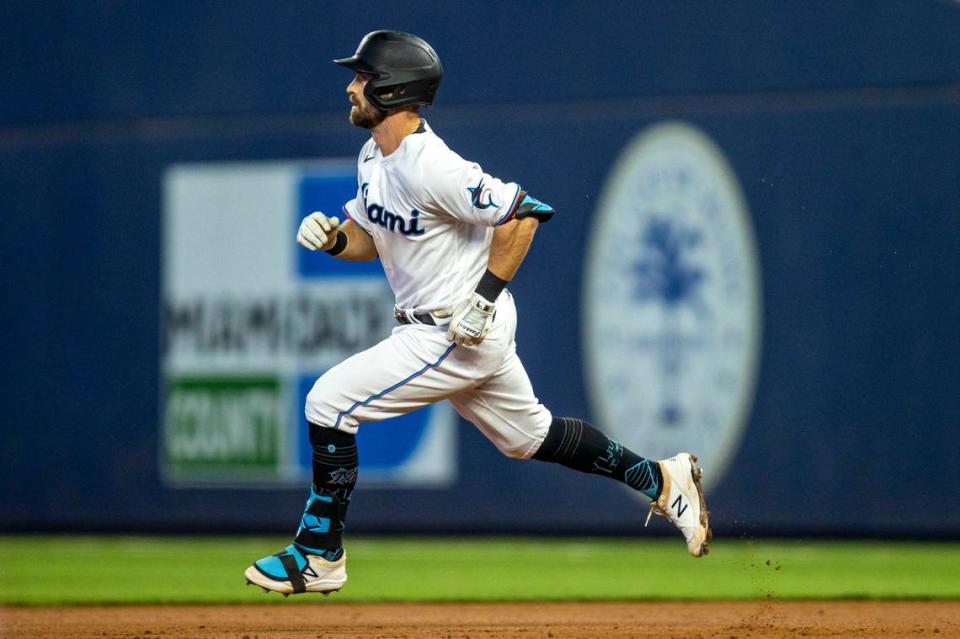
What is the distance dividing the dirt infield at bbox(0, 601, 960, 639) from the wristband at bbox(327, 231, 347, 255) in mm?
1441

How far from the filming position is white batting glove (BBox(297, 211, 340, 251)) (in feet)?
18.1

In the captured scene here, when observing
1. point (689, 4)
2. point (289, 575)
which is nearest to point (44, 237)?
point (689, 4)

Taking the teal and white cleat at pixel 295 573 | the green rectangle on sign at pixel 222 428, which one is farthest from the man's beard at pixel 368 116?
the green rectangle on sign at pixel 222 428

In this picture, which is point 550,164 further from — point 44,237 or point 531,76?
point 44,237

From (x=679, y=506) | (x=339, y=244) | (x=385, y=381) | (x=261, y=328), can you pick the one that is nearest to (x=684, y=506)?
(x=679, y=506)

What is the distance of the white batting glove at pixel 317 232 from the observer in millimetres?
5520

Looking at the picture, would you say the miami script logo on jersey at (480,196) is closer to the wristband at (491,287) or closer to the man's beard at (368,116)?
the wristband at (491,287)

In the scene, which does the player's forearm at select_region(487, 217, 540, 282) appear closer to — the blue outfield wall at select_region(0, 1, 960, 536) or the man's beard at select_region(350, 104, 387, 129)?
the man's beard at select_region(350, 104, 387, 129)

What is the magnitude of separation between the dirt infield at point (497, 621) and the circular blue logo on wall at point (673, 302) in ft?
10.00

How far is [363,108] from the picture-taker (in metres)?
5.39

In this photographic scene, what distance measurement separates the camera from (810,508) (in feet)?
32.9

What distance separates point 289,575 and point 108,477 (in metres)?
7.00

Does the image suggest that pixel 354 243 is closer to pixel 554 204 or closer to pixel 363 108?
pixel 363 108

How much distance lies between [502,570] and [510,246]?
4.10m
